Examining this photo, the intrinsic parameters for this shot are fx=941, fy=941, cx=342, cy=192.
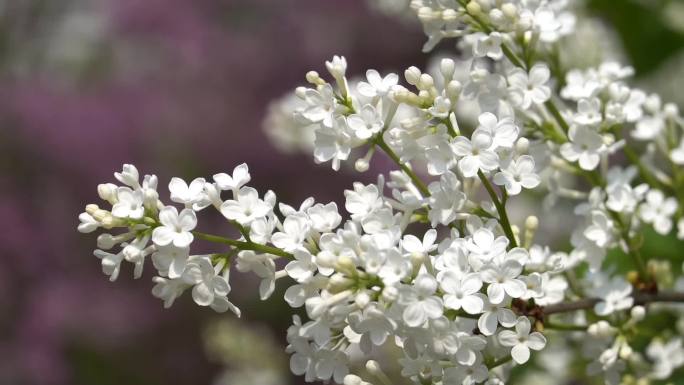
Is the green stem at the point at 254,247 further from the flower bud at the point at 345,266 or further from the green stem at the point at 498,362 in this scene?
the green stem at the point at 498,362

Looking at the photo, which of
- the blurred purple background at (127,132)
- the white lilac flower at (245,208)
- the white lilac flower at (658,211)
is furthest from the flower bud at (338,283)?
the blurred purple background at (127,132)

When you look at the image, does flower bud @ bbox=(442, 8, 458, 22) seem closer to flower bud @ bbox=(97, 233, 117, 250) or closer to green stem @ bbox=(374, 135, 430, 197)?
green stem @ bbox=(374, 135, 430, 197)

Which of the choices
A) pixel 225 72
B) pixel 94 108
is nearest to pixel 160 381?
pixel 94 108

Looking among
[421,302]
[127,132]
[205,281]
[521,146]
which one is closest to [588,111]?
[521,146]

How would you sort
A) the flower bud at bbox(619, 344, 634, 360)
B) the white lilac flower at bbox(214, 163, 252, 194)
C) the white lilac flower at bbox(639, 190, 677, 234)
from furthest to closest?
the white lilac flower at bbox(639, 190, 677, 234), the flower bud at bbox(619, 344, 634, 360), the white lilac flower at bbox(214, 163, 252, 194)

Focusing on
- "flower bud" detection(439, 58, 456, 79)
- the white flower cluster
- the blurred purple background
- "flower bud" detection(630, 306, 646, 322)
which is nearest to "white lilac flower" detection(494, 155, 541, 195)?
the white flower cluster
